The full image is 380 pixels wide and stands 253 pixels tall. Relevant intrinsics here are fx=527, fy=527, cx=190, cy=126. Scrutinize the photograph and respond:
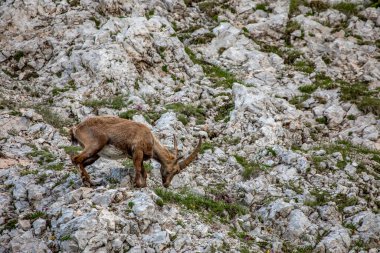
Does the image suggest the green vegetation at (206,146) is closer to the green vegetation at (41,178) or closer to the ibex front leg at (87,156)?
the ibex front leg at (87,156)

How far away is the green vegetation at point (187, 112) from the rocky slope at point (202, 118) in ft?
0.29

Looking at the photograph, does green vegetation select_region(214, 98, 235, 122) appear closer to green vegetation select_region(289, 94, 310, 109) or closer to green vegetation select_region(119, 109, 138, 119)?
green vegetation select_region(289, 94, 310, 109)

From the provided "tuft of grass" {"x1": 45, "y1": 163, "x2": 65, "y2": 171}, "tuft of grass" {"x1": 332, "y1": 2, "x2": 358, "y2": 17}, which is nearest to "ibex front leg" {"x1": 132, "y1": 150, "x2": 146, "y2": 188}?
"tuft of grass" {"x1": 45, "y1": 163, "x2": 65, "y2": 171}

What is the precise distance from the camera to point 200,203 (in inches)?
631

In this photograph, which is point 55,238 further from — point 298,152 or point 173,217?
point 298,152

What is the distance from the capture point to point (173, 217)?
14125 mm

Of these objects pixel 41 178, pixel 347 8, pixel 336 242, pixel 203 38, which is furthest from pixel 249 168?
pixel 347 8

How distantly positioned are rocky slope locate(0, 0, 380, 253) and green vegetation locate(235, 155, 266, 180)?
0.04 meters

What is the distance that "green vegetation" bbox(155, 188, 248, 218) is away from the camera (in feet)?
50.2

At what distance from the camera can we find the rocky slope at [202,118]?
13.8 m

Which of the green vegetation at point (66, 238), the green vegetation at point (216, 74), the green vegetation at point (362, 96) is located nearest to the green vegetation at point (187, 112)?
the green vegetation at point (216, 74)

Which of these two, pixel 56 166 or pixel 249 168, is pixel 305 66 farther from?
pixel 56 166

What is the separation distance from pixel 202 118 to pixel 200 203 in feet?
23.7

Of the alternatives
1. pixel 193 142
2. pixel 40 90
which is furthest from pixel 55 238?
pixel 40 90
